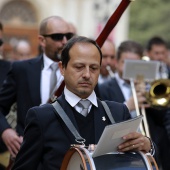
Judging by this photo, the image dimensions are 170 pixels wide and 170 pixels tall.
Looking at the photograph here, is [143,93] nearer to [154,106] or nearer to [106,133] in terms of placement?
[154,106]

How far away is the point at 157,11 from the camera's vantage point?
156ft

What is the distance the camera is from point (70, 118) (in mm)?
4973

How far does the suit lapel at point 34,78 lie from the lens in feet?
24.0

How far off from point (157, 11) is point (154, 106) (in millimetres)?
39443

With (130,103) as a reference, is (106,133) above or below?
above

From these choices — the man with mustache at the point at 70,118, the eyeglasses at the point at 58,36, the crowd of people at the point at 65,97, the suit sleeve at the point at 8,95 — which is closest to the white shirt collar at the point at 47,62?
the crowd of people at the point at 65,97

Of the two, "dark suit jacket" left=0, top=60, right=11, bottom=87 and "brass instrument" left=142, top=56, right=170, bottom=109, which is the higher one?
"dark suit jacket" left=0, top=60, right=11, bottom=87

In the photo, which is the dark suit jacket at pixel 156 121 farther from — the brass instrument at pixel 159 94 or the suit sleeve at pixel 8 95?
the suit sleeve at pixel 8 95

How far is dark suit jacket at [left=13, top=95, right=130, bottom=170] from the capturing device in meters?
4.91

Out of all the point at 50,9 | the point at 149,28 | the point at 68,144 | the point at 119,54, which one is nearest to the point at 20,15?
the point at 50,9

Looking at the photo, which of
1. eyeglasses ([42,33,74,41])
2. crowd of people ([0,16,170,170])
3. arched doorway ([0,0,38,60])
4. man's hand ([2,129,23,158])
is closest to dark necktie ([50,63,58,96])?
crowd of people ([0,16,170,170])

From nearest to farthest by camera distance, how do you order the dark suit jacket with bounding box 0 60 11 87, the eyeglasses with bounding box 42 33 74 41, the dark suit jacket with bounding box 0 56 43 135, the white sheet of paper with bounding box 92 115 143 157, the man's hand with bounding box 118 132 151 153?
the white sheet of paper with bounding box 92 115 143 157
the man's hand with bounding box 118 132 151 153
the dark suit jacket with bounding box 0 56 43 135
the eyeglasses with bounding box 42 33 74 41
the dark suit jacket with bounding box 0 60 11 87

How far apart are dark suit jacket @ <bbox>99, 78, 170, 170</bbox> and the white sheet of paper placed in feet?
12.3

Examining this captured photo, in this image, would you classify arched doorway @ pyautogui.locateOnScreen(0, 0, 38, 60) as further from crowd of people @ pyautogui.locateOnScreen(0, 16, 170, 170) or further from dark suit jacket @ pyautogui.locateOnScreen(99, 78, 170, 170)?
dark suit jacket @ pyautogui.locateOnScreen(99, 78, 170, 170)
